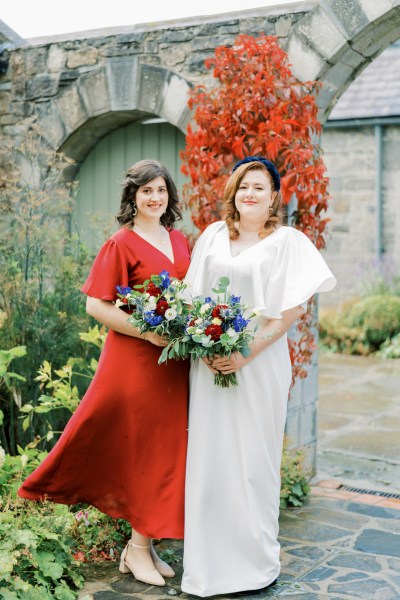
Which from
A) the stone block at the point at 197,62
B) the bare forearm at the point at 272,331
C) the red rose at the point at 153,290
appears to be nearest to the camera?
the red rose at the point at 153,290

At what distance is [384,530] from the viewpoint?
15.0 feet

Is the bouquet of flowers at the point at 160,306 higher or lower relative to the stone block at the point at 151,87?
lower

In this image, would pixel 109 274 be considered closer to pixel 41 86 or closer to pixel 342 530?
pixel 342 530

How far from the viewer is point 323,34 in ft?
16.2

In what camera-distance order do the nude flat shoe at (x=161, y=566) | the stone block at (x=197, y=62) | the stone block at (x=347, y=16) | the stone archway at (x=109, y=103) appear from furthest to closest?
1. the stone archway at (x=109, y=103)
2. the stone block at (x=197, y=62)
3. the stone block at (x=347, y=16)
4. the nude flat shoe at (x=161, y=566)

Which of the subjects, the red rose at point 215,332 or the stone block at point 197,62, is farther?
the stone block at point 197,62

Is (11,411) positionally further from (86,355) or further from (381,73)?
(381,73)

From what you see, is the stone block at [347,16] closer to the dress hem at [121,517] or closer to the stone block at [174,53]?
the stone block at [174,53]

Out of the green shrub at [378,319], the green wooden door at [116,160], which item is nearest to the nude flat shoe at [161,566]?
the green wooden door at [116,160]

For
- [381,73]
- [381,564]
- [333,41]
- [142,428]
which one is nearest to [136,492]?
[142,428]

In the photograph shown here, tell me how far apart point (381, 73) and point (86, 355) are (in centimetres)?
1045

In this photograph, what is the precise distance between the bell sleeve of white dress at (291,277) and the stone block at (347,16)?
1.93 m

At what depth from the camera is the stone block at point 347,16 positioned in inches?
191

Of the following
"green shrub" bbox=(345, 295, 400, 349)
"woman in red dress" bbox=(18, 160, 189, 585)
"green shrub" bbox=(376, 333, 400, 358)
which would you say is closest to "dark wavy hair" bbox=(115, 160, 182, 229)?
"woman in red dress" bbox=(18, 160, 189, 585)
